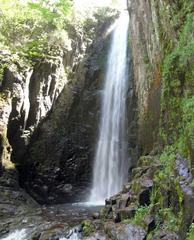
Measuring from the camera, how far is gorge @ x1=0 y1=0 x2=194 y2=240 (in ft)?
28.7

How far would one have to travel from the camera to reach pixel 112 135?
1596cm

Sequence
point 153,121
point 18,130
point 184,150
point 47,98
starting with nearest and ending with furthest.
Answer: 1. point 184,150
2. point 153,121
3. point 18,130
4. point 47,98

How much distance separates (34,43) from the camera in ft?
51.2

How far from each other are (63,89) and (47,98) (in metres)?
1.07

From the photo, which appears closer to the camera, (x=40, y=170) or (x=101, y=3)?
(x=40, y=170)

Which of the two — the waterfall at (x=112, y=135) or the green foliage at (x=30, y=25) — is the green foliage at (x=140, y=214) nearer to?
the waterfall at (x=112, y=135)

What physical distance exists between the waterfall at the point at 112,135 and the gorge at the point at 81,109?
5 centimetres

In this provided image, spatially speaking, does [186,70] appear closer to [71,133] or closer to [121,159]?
[121,159]

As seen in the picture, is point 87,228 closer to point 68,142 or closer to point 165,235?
point 165,235

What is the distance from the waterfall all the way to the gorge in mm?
46

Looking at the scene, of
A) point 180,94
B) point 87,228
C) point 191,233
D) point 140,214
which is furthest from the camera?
point 180,94

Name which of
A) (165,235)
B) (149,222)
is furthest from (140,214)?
(165,235)

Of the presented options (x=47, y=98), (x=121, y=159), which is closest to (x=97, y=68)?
(x=47, y=98)

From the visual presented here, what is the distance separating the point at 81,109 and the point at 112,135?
6.26 ft
